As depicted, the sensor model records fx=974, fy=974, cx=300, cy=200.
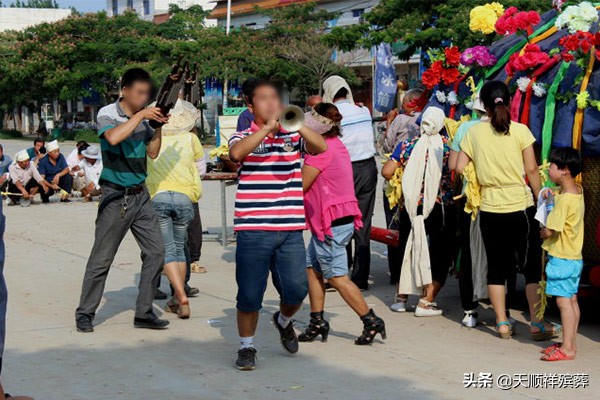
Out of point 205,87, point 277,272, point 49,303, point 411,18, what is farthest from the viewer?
point 205,87

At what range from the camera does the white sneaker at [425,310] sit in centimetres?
801

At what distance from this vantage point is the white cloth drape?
7.96 m

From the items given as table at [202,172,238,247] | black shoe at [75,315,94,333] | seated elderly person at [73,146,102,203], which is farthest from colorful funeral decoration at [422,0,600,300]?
seated elderly person at [73,146,102,203]

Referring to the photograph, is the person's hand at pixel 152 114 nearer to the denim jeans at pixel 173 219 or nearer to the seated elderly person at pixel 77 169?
the denim jeans at pixel 173 219

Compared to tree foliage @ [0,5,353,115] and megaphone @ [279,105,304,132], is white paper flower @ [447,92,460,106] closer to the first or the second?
megaphone @ [279,105,304,132]

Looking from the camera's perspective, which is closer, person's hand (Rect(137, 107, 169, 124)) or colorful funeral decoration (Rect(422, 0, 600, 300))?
person's hand (Rect(137, 107, 169, 124))

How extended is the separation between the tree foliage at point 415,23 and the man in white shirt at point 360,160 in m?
18.1

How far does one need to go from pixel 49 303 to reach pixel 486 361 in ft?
13.2

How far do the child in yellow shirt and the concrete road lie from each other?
0.73 ft

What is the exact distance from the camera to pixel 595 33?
7121 mm

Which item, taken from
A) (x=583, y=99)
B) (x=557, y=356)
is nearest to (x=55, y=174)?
(x=583, y=99)

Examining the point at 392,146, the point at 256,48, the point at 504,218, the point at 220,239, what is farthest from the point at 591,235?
the point at 256,48

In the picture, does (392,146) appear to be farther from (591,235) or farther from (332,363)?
(332,363)

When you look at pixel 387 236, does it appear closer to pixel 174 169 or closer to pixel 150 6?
pixel 174 169
